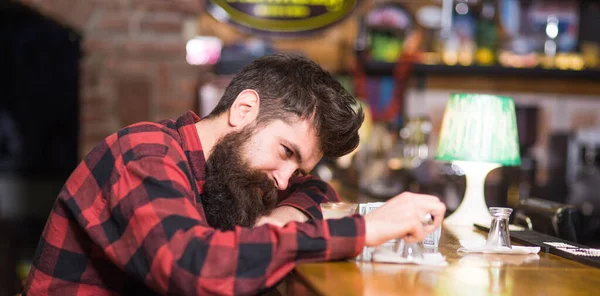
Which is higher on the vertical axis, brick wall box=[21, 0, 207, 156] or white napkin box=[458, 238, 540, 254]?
brick wall box=[21, 0, 207, 156]

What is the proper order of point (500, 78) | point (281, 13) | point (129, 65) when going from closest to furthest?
1. point (281, 13)
2. point (129, 65)
3. point (500, 78)

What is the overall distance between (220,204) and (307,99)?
31cm

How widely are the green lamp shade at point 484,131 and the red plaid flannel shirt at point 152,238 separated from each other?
38.1 inches

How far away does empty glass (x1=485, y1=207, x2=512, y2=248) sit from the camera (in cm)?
171

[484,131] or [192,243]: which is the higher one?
[484,131]

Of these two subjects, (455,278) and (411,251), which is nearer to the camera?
(455,278)

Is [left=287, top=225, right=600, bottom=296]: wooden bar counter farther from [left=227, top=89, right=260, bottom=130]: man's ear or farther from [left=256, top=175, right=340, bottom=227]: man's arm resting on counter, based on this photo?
[left=227, top=89, right=260, bottom=130]: man's ear

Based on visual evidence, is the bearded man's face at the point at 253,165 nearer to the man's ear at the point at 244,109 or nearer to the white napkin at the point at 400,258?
the man's ear at the point at 244,109

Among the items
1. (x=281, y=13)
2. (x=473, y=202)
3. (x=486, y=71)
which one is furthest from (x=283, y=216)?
(x=486, y=71)

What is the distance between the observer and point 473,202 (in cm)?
234

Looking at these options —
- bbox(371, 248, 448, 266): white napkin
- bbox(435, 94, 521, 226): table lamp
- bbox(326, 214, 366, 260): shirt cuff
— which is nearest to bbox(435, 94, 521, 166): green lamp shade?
bbox(435, 94, 521, 226): table lamp

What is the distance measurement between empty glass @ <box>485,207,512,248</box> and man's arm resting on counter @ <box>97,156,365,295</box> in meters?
0.41

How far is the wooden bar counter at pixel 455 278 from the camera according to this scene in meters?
1.27

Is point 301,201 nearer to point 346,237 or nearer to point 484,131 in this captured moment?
point 346,237
